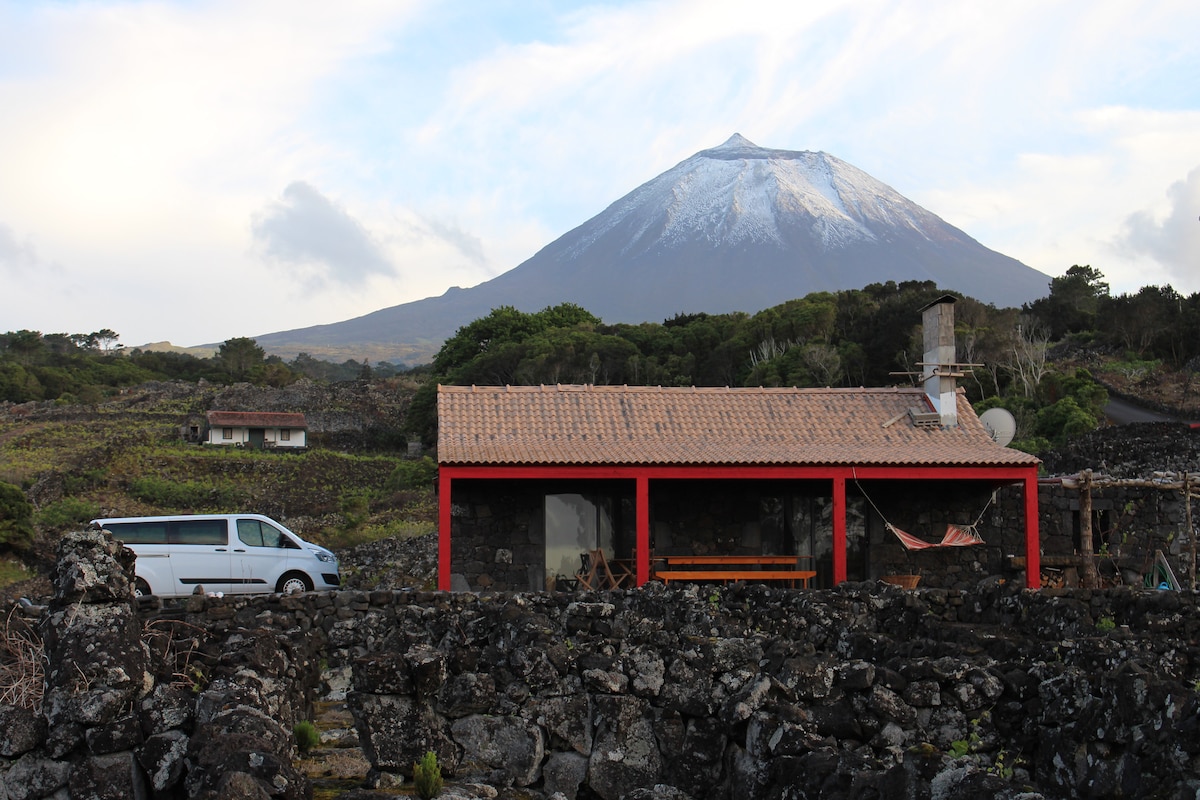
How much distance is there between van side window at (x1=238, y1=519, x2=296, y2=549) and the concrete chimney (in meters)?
12.0

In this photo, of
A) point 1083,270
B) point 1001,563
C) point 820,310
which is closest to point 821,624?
point 1001,563

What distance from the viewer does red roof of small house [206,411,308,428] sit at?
6175 cm

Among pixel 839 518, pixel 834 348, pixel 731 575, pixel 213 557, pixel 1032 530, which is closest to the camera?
pixel 213 557

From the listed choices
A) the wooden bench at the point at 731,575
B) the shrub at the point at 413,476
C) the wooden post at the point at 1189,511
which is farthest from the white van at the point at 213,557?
the shrub at the point at 413,476

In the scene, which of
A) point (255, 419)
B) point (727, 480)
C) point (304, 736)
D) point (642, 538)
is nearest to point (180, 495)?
point (255, 419)

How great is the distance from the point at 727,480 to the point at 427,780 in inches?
571

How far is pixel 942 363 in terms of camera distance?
2200 cm

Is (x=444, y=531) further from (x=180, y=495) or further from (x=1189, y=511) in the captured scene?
(x=180, y=495)

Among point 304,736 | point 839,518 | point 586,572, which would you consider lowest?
point 304,736

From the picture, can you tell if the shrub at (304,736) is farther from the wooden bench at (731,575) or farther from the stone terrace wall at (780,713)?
the wooden bench at (731,575)

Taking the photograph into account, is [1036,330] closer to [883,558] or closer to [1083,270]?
[1083,270]

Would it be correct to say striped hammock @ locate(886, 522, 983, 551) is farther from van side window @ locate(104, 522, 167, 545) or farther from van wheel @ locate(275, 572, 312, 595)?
van side window @ locate(104, 522, 167, 545)

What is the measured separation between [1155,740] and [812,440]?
15.4 meters

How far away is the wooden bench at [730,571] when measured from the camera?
19109 mm
